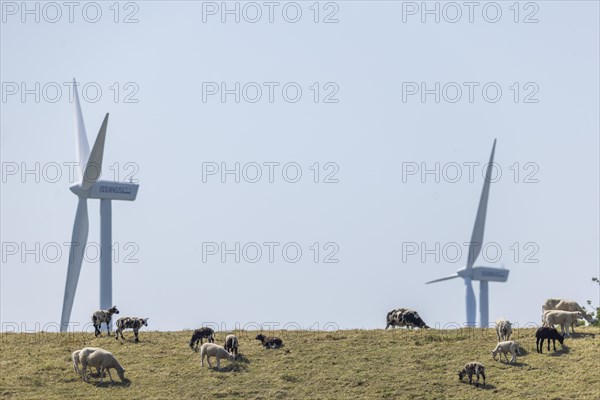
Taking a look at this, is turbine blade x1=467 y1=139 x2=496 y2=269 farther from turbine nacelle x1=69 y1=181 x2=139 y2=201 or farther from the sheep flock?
the sheep flock

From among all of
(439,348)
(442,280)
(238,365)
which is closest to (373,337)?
(439,348)

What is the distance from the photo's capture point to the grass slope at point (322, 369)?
51.9m

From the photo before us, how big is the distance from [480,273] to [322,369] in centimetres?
5451

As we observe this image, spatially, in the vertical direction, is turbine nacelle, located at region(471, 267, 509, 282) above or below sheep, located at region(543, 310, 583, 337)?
above

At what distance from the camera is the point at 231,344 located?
2190 inches

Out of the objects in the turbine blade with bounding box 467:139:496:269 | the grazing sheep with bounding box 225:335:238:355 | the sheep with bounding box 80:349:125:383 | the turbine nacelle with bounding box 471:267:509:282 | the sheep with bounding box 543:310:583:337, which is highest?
the turbine blade with bounding box 467:139:496:269

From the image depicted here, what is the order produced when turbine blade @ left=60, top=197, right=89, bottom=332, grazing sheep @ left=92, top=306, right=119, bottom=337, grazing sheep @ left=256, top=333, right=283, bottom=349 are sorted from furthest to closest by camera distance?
turbine blade @ left=60, top=197, right=89, bottom=332
grazing sheep @ left=92, top=306, right=119, bottom=337
grazing sheep @ left=256, top=333, right=283, bottom=349

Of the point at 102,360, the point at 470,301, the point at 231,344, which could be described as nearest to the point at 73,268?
the point at 470,301

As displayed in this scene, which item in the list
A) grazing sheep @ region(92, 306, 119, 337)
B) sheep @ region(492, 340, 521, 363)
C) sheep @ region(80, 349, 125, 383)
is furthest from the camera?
grazing sheep @ region(92, 306, 119, 337)

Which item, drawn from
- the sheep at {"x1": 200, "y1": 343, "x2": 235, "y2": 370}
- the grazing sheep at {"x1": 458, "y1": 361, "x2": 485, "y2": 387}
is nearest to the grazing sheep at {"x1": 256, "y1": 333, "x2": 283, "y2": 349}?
the sheep at {"x1": 200, "y1": 343, "x2": 235, "y2": 370}

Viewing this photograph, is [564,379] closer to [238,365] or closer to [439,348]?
[439,348]

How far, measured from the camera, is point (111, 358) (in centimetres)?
5334

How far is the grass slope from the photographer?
51875 mm

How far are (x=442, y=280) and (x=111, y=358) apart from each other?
184 ft
